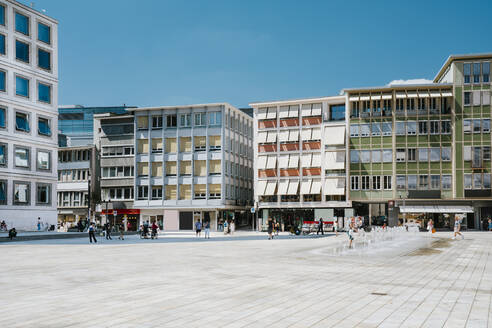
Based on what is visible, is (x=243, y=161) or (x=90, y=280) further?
(x=243, y=161)

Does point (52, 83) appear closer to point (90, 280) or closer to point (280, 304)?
point (90, 280)

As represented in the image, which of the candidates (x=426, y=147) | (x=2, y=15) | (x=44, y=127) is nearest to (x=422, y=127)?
(x=426, y=147)

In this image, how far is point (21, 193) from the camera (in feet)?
178

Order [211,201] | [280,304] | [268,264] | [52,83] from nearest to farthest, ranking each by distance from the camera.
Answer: [280,304], [268,264], [52,83], [211,201]

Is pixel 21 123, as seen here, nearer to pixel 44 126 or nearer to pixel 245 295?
pixel 44 126

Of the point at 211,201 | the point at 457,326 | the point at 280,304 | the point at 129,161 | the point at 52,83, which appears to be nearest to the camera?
the point at 457,326

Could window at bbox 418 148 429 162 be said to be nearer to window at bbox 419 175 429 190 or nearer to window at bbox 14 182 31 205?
window at bbox 419 175 429 190

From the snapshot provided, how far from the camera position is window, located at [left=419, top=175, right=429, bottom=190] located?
68262mm

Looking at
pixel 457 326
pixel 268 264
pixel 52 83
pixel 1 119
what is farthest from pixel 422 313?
pixel 52 83

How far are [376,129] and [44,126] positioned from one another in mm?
39632

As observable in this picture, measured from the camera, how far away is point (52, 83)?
2314 inches

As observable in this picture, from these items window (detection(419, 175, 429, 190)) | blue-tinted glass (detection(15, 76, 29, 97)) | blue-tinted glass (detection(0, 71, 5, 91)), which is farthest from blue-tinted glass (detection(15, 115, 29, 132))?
window (detection(419, 175, 429, 190))

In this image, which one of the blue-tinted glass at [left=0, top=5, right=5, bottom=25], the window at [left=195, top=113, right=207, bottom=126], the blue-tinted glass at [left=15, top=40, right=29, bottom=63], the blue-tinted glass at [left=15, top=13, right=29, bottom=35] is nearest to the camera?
the blue-tinted glass at [left=0, top=5, right=5, bottom=25]

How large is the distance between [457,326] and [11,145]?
170 feet
